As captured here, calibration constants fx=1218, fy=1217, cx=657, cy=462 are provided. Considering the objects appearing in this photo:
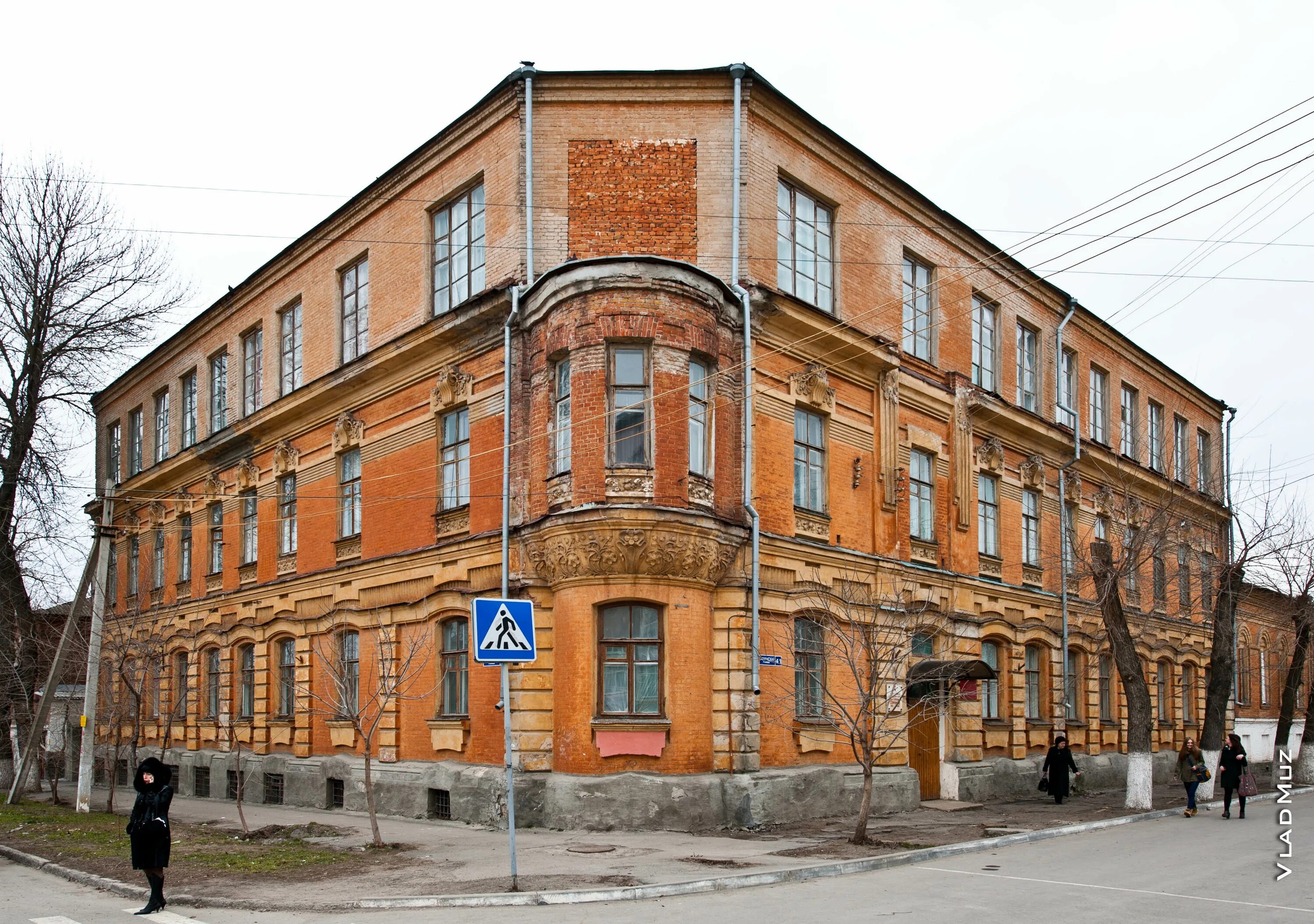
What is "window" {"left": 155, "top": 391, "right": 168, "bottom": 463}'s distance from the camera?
35.4 metres

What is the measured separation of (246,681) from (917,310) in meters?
18.2

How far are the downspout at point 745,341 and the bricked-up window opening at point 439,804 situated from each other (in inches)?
236

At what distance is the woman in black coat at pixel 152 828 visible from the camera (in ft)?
39.5

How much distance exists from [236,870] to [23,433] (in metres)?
19.5

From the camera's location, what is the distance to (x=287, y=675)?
2792 cm

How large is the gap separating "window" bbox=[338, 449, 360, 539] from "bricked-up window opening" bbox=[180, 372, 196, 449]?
933cm

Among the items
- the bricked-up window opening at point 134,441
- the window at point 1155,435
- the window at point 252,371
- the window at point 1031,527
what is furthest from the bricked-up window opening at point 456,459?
the window at point 1155,435

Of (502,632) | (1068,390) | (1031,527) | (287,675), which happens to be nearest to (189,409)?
(287,675)

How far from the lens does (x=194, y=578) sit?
32.8m

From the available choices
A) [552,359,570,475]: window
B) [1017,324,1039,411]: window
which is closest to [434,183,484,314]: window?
[552,359,570,475]: window

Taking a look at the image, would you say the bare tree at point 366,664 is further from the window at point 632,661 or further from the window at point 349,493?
the window at point 632,661

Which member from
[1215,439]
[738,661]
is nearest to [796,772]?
[738,661]

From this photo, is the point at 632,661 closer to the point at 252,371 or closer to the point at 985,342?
the point at 985,342

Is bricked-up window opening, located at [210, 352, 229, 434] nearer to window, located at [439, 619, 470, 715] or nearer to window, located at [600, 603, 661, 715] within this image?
window, located at [439, 619, 470, 715]
